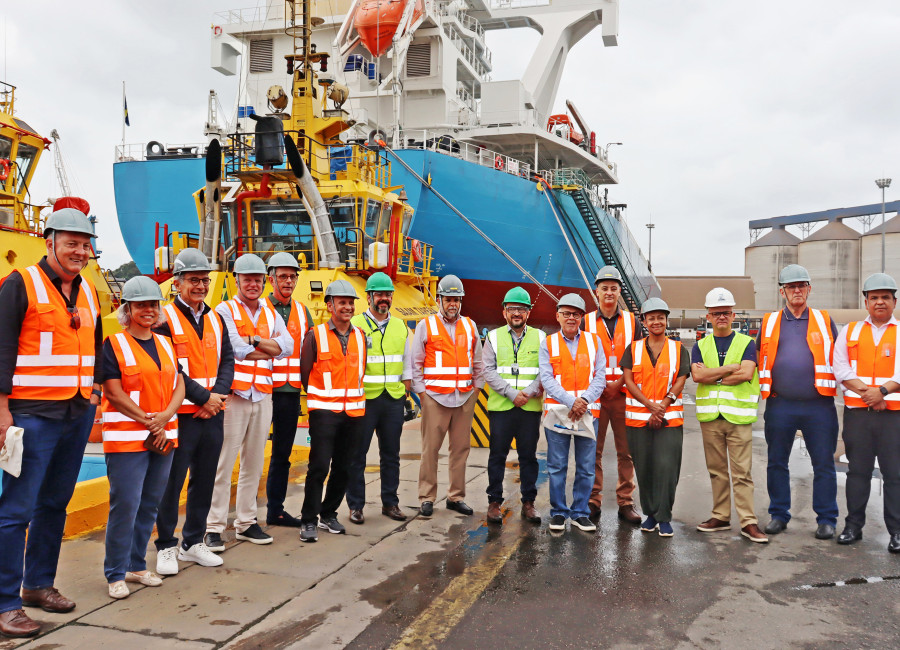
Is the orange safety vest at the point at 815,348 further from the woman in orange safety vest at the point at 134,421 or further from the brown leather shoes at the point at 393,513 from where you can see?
the woman in orange safety vest at the point at 134,421

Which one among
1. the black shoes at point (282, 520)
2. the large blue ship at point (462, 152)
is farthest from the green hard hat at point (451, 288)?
the large blue ship at point (462, 152)

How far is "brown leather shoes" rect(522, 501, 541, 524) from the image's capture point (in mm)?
5375

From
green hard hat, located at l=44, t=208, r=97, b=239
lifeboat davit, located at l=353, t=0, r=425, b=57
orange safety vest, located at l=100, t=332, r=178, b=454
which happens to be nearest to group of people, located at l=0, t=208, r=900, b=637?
orange safety vest, located at l=100, t=332, r=178, b=454

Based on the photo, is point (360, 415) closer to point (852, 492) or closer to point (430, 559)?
point (430, 559)

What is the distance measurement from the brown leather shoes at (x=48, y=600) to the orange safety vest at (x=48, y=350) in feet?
3.36

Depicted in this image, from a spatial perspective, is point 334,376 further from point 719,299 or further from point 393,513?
point 719,299

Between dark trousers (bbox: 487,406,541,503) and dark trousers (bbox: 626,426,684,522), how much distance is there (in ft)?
2.64

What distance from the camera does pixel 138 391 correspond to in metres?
3.77

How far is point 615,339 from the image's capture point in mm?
5863

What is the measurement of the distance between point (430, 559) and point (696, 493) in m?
3.21

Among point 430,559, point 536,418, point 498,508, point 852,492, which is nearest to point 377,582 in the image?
point 430,559

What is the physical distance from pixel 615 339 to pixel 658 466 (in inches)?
47.1

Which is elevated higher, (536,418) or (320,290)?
(320,290)

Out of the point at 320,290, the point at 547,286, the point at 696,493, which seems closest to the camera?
the point at 696,493
